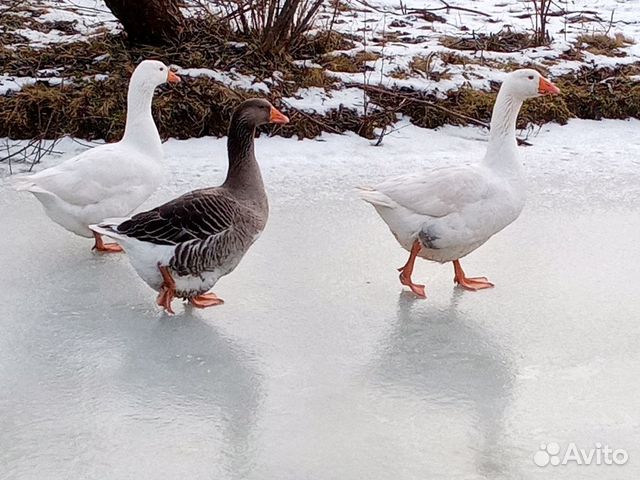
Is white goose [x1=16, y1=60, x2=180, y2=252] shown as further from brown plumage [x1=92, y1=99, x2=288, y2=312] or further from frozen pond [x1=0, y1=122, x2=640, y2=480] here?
brown plumage [x1=92, y1=99, x2=288, y2=312]

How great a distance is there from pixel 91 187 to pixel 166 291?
86cm

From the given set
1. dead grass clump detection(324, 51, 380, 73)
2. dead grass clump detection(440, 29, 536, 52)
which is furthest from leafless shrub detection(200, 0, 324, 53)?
dead grass clump detection(440, 29, 536, 52)

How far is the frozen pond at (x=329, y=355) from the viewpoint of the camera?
2941mm

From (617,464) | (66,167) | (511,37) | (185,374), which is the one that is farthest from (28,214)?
(511,37)

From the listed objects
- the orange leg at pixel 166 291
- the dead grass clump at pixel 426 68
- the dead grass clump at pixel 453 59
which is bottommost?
the orange leg at pixel 166 291

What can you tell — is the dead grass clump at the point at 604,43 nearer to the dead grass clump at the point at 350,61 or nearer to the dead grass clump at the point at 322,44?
the dead grass clump at the point at 350,61

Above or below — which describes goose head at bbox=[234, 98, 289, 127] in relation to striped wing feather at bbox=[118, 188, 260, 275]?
above

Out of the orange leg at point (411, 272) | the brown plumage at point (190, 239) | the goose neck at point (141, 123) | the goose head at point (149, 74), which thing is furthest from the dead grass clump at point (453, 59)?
the brown plumage at point (190, 239)

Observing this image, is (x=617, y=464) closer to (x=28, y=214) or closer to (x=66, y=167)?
(x=66, y=167)

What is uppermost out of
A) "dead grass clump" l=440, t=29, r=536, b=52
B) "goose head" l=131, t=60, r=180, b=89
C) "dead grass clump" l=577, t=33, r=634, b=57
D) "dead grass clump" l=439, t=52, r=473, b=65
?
"goose head" l=131, t=60, r=180, b=89

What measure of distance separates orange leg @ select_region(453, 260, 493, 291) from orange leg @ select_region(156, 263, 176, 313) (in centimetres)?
133

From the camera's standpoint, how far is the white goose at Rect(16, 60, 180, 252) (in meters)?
4.44

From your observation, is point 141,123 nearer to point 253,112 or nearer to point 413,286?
point 253,112

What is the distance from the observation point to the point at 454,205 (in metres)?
4.09
